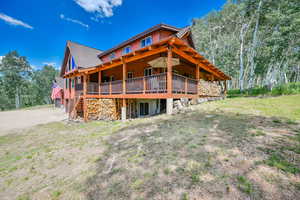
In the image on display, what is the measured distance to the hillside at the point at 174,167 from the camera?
1915 millimetres

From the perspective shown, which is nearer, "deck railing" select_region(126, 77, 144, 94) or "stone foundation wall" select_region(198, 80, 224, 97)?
"deck railing" select_region(126, 77, 144, 94)

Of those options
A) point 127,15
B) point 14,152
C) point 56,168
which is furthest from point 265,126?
point 127,15

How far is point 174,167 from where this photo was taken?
8.21ft

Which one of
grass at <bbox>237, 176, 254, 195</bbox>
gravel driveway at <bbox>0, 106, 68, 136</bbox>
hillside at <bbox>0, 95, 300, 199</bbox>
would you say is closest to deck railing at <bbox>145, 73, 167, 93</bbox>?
hillside at <bbox>0, 95, 300, 199</bbox>

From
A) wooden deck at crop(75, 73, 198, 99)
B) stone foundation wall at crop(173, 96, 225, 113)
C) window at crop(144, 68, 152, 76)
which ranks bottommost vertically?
stone foundation wall at crop(173, 96, 225, 113)

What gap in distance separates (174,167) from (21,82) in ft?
167

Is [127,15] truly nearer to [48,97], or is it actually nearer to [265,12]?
[265,12]

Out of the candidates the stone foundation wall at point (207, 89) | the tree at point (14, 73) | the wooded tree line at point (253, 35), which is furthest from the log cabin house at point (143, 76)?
the tree at point (14, 73)

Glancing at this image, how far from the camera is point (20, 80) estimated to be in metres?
35.6

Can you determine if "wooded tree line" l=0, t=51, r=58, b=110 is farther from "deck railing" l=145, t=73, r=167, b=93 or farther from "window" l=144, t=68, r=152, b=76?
"deck railing" l=145, t=73, r=167, b=93

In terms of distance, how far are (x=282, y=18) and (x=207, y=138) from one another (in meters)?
20.4

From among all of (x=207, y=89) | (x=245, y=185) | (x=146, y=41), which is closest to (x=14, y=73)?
(x=146, y=41)

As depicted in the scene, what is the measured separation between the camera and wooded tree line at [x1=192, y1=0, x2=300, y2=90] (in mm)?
14991

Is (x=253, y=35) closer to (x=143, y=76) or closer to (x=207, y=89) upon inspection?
(x=207, y=89)
